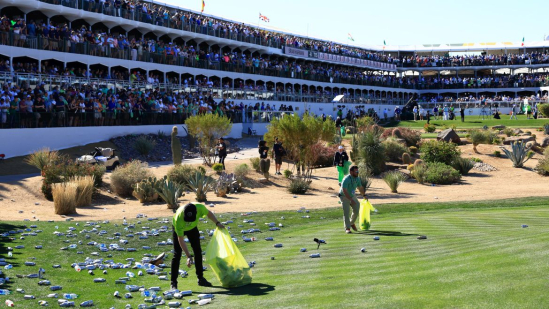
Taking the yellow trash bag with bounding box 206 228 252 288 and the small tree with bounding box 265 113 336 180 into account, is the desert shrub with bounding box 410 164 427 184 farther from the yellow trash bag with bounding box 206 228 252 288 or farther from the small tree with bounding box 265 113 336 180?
the yellow trash bag with bounding box 206 228 252 288

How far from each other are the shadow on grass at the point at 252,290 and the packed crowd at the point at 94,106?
78.5 ft

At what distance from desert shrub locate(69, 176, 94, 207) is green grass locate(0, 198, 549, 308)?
5.59 metres

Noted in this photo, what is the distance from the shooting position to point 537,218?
16.8 meters

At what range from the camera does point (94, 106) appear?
3675cm

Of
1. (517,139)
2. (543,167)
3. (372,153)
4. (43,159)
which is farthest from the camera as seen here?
(517,139)

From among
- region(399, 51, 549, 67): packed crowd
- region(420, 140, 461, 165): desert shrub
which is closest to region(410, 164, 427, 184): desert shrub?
region(420, 140, 461, 165): desert shrub

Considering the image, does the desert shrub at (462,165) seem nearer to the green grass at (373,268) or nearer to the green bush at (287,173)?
the green bush at (287,173)

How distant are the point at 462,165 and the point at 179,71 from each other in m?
26.5

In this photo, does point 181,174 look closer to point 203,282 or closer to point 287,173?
point 287,173

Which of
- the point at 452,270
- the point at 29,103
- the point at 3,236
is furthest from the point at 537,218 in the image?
the point at 29,103

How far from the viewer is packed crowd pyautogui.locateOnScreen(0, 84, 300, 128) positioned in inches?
1261

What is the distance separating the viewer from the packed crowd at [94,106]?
32031mm

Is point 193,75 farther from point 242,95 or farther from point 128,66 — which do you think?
point 128,66

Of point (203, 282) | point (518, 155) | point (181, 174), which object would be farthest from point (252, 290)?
point (518, 155)
